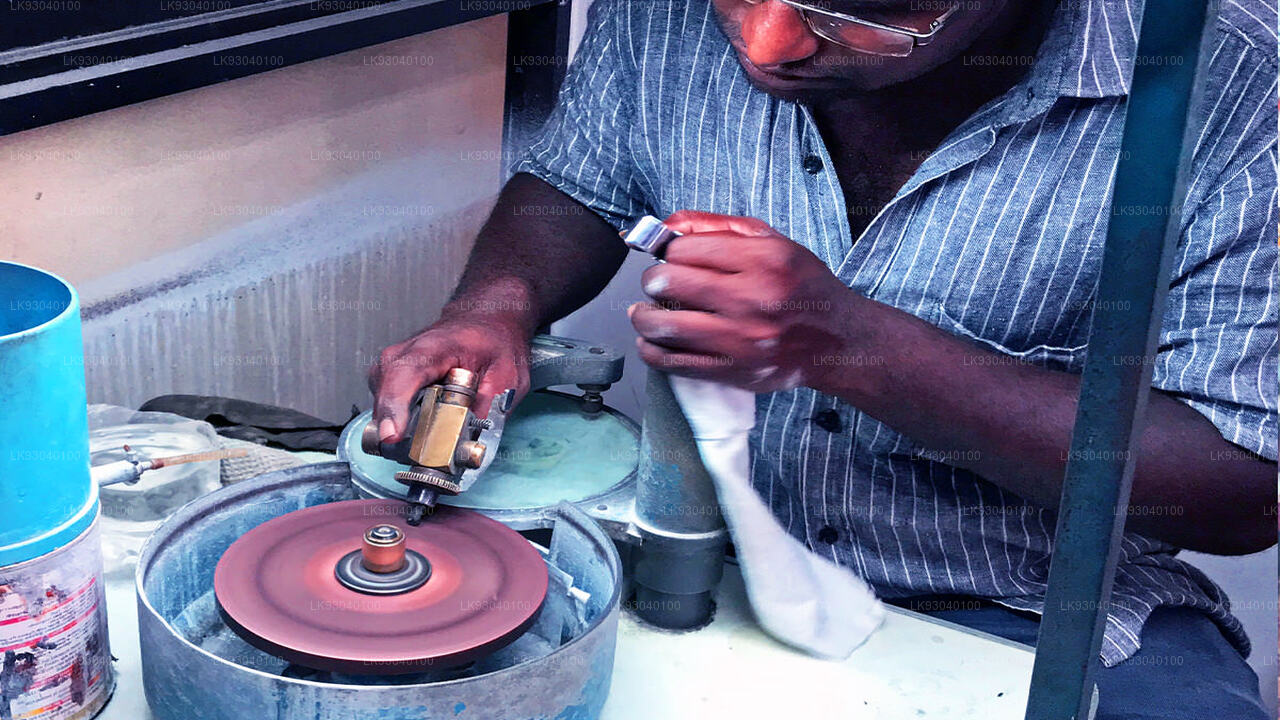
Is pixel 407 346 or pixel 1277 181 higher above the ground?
pixel 1277 181

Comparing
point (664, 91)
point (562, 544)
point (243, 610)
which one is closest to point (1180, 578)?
point (562, 544)

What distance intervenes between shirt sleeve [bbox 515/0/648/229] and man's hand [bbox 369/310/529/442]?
406 millimetres

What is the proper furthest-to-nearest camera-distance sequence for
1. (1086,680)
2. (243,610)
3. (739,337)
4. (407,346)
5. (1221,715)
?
(407,346)
(1221,715)
(739,337)
(243,610)
(1086,680)

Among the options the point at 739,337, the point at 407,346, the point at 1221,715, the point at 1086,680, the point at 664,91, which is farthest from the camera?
the point at 664,91

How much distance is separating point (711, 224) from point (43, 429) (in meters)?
0.70

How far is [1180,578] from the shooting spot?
1.62 metres

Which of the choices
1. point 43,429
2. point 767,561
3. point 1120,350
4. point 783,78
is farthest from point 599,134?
point 1120,350

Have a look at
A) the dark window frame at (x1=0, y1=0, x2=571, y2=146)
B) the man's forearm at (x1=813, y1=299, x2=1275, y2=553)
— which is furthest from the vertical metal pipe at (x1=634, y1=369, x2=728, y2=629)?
the dark window frame at (x1=0, y1=0, x2=571, y2=146)

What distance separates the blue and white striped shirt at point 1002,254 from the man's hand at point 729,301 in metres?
0.34

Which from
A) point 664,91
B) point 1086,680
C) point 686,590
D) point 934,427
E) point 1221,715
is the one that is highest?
point 664,91

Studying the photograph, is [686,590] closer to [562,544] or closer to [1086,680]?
[562,544]

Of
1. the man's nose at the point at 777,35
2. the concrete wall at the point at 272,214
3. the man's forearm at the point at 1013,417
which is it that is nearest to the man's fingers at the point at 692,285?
the man's forearm at the point at 1013,417

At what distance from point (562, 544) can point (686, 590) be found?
15cm

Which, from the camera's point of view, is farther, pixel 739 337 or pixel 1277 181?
pixel 1277 181
